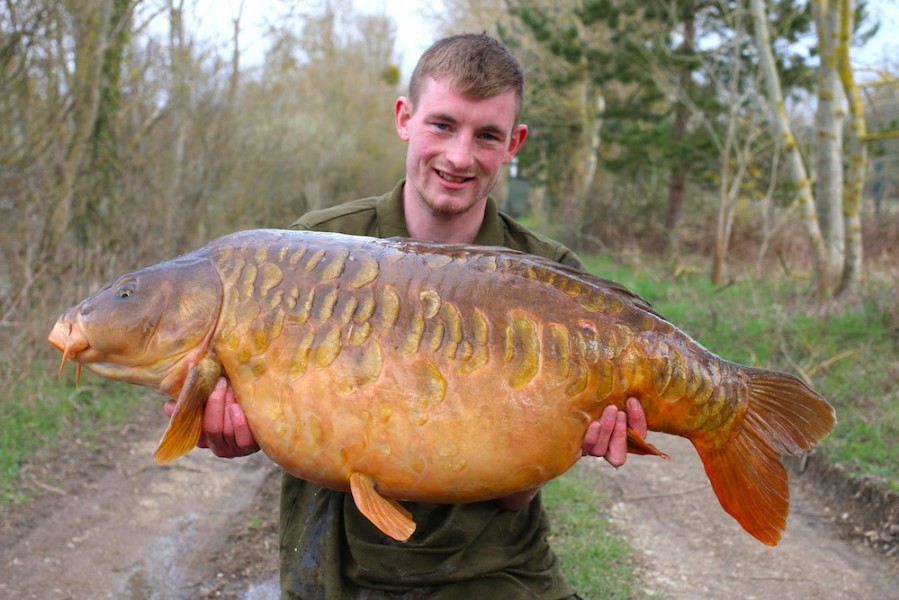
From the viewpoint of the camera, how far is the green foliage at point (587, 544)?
3.33 meters

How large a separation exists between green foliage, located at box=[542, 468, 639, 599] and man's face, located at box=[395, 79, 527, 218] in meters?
1.82

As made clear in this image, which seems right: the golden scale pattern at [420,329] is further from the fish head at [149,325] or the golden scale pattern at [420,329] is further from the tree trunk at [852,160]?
the tree trunk at [852,160]

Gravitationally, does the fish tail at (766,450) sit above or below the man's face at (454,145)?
below

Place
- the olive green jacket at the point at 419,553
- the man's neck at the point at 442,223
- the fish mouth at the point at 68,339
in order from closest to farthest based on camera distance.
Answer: the fish mouth at the point at 68,339, the olive green jacket at the point at 419,553, the man's neck at the point at 442,223

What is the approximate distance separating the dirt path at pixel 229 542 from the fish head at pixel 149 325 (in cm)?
181

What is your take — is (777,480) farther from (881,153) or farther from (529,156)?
(529,156)

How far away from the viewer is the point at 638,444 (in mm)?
1832

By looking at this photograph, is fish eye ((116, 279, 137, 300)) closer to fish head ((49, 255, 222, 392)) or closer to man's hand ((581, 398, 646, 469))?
fish head ((49, 255, 222, 392))

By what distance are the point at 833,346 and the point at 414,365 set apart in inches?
200

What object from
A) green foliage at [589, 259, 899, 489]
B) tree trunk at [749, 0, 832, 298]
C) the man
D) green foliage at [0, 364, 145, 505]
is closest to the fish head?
the man

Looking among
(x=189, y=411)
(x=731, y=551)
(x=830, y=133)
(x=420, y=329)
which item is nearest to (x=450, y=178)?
(x=420, y=329)

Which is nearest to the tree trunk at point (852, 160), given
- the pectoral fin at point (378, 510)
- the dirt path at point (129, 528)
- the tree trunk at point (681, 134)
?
the tree trunk at point (681, 134)

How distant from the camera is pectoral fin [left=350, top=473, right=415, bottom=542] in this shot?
1.61m

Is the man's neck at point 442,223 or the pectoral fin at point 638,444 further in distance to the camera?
the man's neck at point 442,223
